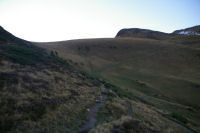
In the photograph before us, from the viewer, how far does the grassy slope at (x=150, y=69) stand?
32359 mm

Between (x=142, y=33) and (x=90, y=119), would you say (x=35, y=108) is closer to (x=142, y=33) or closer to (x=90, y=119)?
(x=90, y=119)

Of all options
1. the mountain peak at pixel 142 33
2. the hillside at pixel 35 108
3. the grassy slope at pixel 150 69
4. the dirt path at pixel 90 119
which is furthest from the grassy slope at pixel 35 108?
the mountain peak at pixel 142 33

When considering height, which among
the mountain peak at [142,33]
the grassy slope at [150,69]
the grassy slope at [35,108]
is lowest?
the grassy slope at [150,69]

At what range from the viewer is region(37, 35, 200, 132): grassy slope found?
3236cm

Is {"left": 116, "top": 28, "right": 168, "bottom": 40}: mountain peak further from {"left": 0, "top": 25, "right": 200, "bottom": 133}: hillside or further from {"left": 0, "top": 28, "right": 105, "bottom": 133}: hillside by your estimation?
{"left": 0, "top": 28, "right": 105, "bottom": 133}: hillside

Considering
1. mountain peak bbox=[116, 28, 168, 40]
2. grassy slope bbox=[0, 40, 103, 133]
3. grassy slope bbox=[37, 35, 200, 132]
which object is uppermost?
mountain peak bbox=[116, 28, 168, 40]

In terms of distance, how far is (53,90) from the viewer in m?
16.2

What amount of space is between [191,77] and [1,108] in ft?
173

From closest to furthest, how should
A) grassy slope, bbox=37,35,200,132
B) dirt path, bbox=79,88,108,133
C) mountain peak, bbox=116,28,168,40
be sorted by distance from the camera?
dirt path, bbox=79,88,108,133 < grassy slope, bbox=37,35,200,132 < mountain peak, bbox=116,28,168,40

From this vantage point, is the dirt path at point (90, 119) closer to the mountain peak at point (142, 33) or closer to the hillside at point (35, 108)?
the hillside at point (35, 108)

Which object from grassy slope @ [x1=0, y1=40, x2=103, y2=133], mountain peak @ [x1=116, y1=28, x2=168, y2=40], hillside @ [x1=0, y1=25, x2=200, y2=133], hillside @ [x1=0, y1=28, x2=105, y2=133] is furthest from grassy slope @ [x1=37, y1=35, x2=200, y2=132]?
mountain peak @ [x1=116, y1=28, x2=168, y2=40]

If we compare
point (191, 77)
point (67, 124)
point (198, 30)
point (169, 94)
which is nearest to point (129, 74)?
point (169, 94)

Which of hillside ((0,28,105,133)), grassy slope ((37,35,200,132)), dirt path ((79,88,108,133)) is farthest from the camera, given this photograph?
grassy slope ((37,35,200,132))

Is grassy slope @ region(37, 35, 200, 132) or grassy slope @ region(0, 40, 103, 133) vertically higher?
grassy slope @ region(0, 40, 103, 133)
